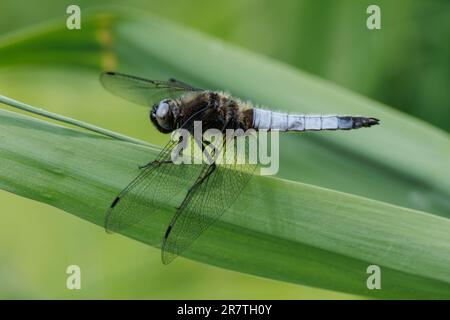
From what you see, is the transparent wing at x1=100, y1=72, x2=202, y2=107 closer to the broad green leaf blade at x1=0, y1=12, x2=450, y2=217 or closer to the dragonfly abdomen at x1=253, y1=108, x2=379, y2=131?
the broad green leaf blade at x1=0, y1=12, x2=450, y2=217

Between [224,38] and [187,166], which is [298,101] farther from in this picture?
[224,38]

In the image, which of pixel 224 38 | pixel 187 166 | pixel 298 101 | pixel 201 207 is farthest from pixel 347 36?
pixel 201 207

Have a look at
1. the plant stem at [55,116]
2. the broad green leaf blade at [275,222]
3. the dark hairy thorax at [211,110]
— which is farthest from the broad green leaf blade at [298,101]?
the plant stem at [55,116]

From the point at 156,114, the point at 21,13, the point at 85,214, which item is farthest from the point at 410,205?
the point at 21,13

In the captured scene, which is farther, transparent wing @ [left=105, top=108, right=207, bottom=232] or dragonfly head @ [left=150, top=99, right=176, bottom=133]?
dragonfly head @ [left=150, top=99, right=176, bottom=133]

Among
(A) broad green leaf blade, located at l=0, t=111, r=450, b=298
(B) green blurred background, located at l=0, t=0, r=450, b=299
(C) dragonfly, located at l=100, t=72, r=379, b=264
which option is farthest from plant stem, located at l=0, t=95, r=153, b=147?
(B) green blurred background, located at l=0, t=0, r=450, b=299

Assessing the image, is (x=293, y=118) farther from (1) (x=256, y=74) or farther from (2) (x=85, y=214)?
(2) (x=85, y=214)

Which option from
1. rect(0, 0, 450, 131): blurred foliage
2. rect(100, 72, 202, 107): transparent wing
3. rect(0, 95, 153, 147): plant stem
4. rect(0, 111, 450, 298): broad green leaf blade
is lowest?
rect(0, 111, 450, 298): broad green leaf blade
